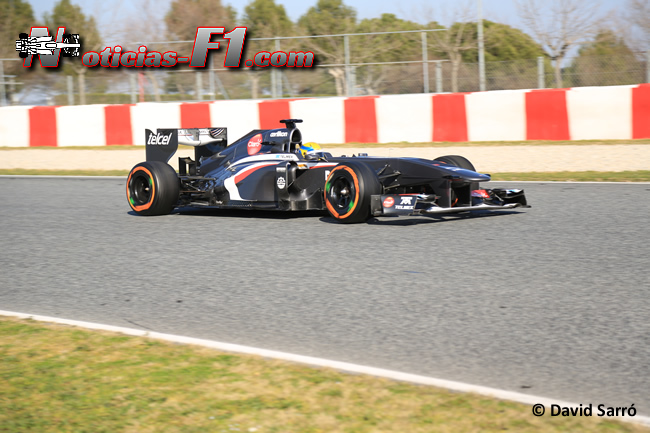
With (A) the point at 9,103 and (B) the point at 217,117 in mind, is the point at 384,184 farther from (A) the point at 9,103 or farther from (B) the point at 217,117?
(A) the point at 9,103

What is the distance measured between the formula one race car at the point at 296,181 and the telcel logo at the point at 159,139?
0.5 inches

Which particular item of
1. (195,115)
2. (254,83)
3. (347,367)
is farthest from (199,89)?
(347,367)

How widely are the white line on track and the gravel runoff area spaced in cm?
927

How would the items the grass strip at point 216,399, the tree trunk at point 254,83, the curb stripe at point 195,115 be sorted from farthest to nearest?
the tree trunk at point 254,83 < the curb stripe at point 195,115 < the grass strip at point 216,399

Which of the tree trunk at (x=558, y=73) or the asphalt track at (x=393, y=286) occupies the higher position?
the tree trunk at (x=558, y=73)

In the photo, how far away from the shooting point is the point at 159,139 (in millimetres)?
9914

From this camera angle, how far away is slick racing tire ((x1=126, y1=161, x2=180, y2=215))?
Result: 9055 mm

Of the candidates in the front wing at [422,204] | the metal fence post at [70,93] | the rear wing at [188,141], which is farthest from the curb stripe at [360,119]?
the metal fence post at [70,93]

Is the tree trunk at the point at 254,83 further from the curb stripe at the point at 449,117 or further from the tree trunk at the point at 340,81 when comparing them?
the curb stripe at the point at 449,117

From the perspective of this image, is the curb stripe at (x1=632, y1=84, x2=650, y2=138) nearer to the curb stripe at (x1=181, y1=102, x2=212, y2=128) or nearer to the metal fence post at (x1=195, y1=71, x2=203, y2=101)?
the curb stripe at (x1=181, y1=102, x2=212, y2=128)

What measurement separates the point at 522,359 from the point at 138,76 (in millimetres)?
19212

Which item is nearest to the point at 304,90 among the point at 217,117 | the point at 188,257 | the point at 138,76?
the point at 217,117

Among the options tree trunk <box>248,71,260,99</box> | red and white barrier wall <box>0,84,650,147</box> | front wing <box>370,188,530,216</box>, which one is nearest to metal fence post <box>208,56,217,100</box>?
tree trunk <box>248,71,260,99</box>

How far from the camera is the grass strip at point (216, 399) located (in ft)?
9.64
